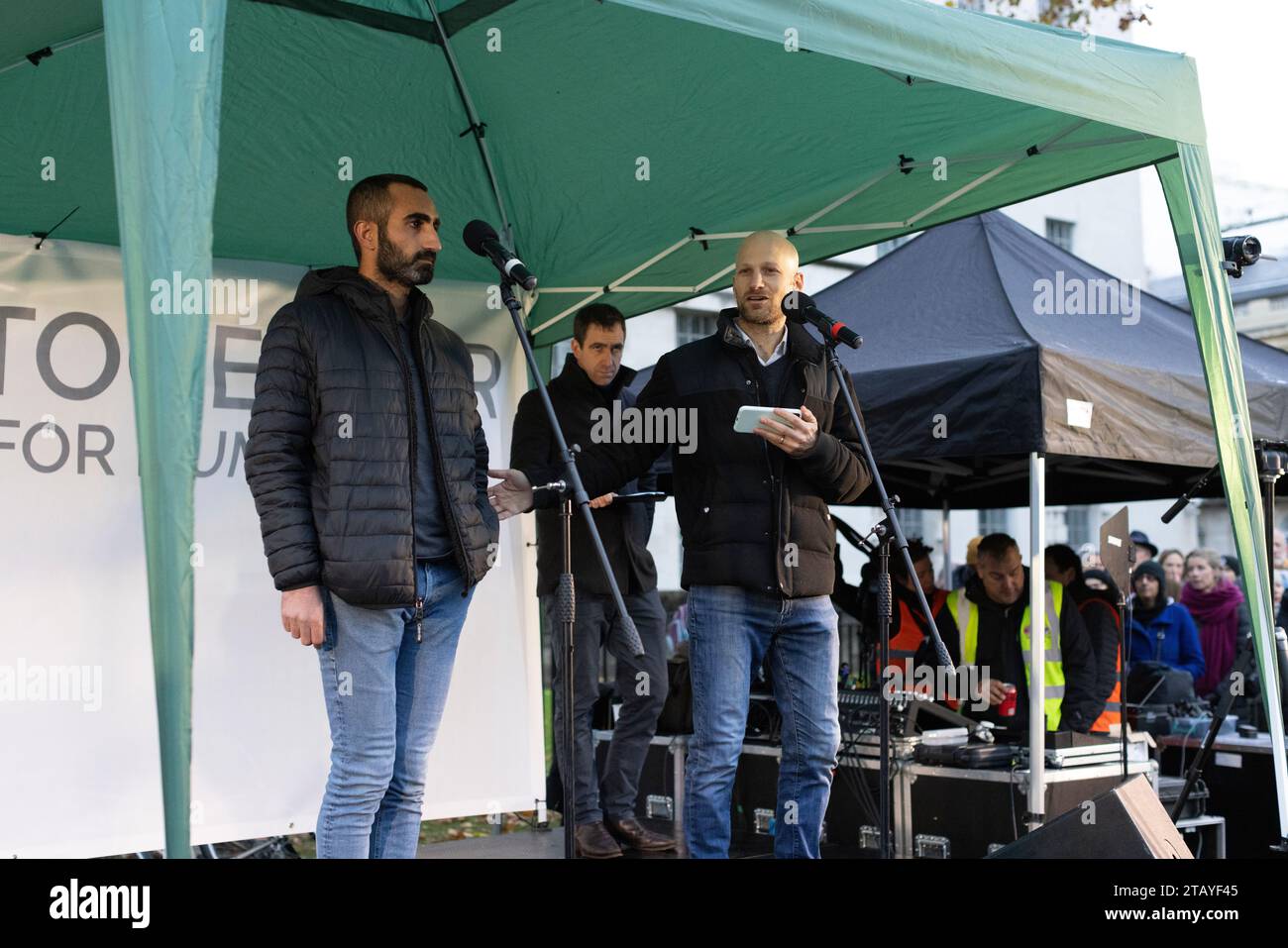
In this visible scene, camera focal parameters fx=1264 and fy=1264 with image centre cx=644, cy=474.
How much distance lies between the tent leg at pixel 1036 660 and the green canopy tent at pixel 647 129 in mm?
41

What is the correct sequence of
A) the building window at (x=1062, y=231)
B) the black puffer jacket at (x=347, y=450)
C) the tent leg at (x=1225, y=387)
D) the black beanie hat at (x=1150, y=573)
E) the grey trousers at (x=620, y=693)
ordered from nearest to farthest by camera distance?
the black puffer jacket at (x=347, y=450), the tent leg at (x=1225, y=387), the grey trousers at (x=620, y=693), the black beanie hat at (x=1150, y=573), the building window at (x=1062, y=231)

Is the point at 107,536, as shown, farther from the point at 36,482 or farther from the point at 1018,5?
the point at 1018,5

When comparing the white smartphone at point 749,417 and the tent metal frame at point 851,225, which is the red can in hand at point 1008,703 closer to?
the tent metal frame at point 851,225

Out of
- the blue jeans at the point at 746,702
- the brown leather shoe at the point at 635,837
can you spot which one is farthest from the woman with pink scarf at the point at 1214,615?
the blue jeans at the point at 746,702

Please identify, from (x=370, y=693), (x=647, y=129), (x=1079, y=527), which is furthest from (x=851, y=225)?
(x=1079, y=527)

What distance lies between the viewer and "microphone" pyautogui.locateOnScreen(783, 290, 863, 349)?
152 inches

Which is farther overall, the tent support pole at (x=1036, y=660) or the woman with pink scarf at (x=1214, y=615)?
the woman with pink scarf at (x=1214, y=615)

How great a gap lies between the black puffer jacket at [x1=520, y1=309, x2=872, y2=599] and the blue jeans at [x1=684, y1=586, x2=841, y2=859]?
0.08m

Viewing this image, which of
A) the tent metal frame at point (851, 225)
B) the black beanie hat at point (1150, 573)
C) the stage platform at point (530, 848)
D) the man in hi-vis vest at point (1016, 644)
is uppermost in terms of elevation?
the tent metal frame at point (851, 225)

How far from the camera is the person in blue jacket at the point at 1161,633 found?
8.91 meters

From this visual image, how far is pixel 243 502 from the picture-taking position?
5125mm

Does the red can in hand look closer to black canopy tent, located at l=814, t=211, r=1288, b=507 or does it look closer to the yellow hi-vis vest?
the yellow hi-vis vest

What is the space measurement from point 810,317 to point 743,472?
517mm
